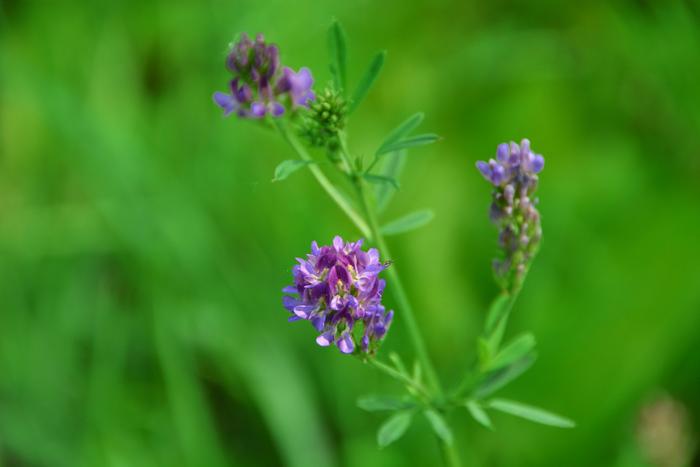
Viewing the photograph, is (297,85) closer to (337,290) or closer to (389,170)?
(389,170)

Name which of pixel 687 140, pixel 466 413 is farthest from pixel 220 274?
pixel 687 140

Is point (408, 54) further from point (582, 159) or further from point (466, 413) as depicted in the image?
point (466, 413)

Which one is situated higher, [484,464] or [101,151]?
[101,151]

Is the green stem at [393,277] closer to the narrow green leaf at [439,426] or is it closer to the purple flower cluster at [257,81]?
the narrow green leaf at [439,426]

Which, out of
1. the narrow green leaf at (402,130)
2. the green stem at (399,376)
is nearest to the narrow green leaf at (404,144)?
the narrow green leaf at (402,130)

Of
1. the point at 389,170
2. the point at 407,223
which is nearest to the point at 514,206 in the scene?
the point at 407,223
